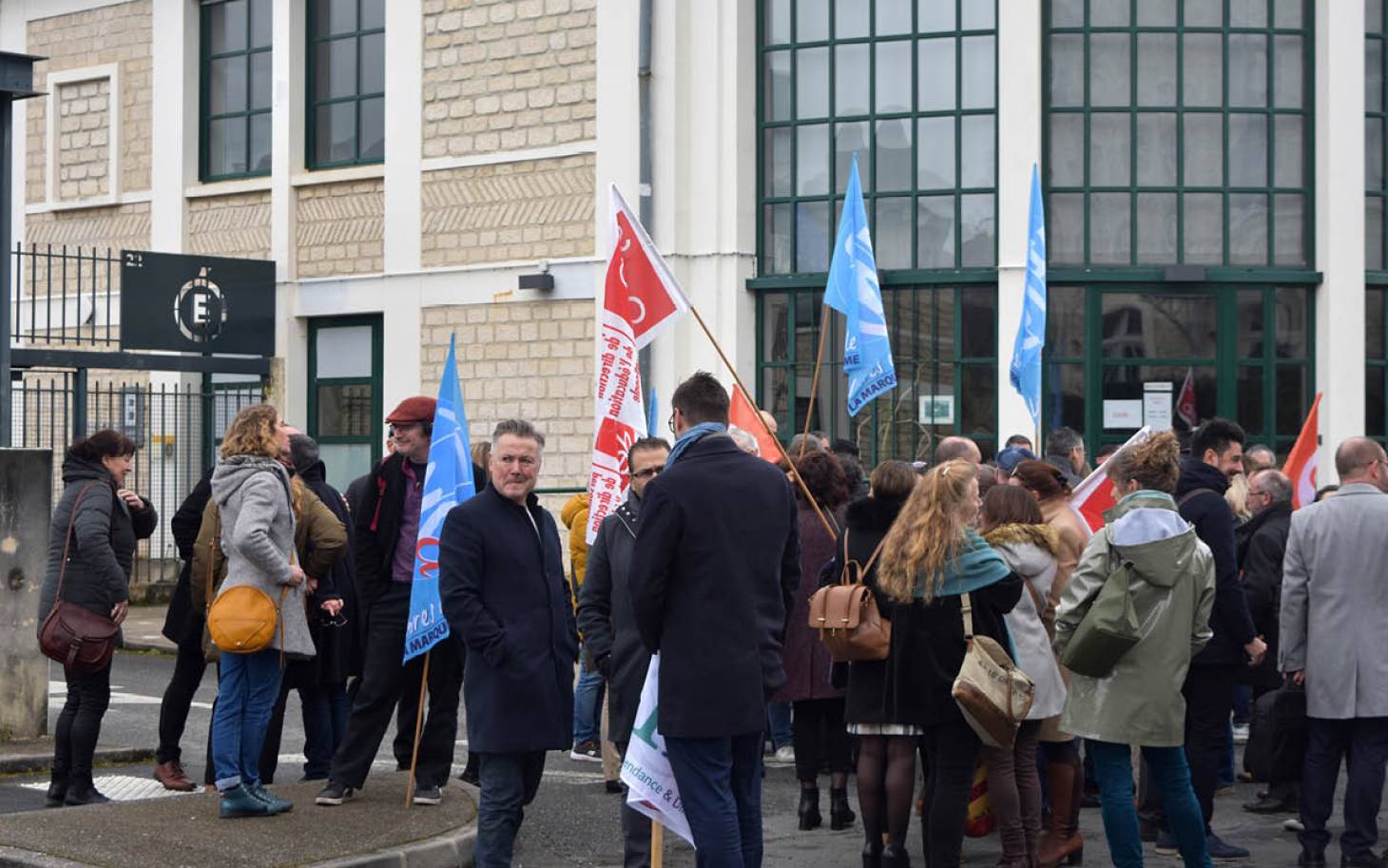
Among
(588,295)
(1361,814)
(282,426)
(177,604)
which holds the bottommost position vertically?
(1361,814)

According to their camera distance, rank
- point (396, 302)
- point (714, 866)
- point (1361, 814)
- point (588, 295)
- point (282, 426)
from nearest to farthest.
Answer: point (714, 866) → point (1361, 814) → point (282, 426) → point (588, 295) → point (396, 302)

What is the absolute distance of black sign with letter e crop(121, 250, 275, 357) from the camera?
63.0ft

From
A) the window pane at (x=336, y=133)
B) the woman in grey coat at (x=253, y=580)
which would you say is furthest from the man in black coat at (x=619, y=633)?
the window pane at (x=336, y=133)

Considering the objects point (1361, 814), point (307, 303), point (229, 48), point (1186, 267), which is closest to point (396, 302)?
point (307, 303)

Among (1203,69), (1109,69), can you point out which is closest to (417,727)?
(1109,69)

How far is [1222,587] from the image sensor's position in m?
8.75

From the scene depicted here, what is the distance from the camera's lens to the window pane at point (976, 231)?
61.1ft

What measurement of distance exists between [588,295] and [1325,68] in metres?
7.21

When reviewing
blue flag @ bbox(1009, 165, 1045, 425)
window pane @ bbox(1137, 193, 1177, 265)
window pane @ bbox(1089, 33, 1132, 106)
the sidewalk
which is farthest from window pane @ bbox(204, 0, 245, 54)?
the sidewalk

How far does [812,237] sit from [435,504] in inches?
423

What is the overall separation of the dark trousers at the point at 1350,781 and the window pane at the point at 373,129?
1521cm

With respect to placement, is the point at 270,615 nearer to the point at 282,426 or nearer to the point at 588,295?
the point at 282,426

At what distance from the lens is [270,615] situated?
8.84 metres

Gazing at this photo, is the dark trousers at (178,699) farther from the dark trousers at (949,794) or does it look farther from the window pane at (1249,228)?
the window pane at (1249,228)
